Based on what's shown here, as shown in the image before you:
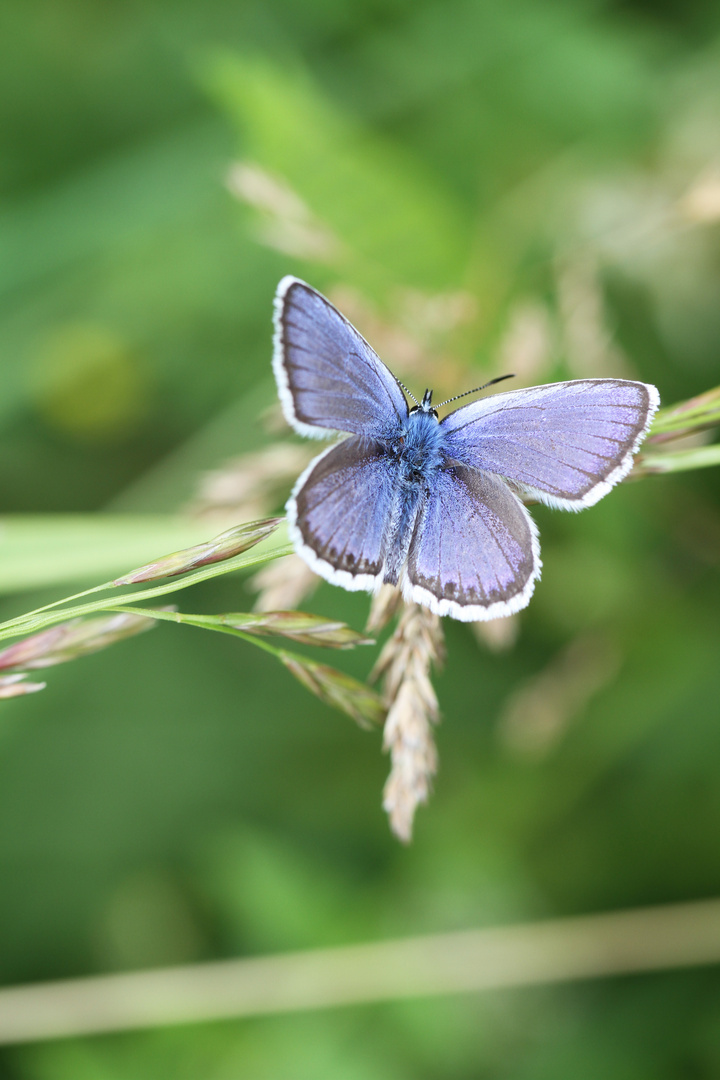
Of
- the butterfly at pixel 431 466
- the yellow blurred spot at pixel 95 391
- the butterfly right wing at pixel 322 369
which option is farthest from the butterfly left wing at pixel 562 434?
the yellow blurred spot at pixel 95 391

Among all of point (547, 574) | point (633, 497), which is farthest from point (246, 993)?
point (633, 497)

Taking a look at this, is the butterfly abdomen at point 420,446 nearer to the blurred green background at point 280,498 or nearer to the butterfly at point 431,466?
the butterfly at point 431,466

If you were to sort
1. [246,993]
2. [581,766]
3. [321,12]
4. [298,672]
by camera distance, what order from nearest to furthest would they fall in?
[298,672] → [246,993] → [581,766] → [321,12]

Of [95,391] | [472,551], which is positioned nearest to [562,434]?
[472,551]

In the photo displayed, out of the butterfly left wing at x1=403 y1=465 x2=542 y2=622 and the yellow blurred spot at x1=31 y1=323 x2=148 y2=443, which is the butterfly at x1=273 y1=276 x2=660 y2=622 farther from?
the yellow blurred spot at x1=31 y1=323 x2=148 y2=443

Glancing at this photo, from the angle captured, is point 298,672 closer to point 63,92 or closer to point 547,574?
point 547,574

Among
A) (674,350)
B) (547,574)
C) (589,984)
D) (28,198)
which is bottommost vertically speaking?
(589,984)
